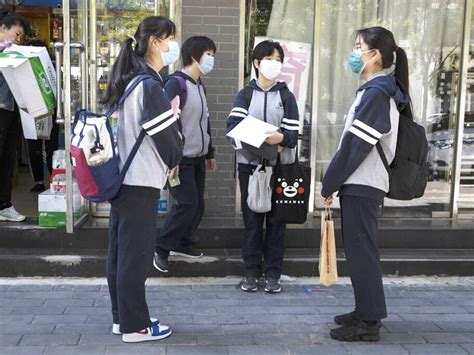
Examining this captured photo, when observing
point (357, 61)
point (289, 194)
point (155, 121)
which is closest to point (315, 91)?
point (289, 194)

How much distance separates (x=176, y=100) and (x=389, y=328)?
2.26 metres

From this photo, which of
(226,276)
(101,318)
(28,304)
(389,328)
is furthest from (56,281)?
(389,328)

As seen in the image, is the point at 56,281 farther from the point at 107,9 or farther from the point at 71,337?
the point at 107,9

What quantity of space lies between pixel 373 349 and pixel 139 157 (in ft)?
6.18

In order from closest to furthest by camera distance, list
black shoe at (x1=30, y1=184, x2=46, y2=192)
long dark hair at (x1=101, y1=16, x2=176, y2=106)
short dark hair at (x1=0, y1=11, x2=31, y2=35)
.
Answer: long dark hair at (x1=101, y1=16, x2=176, y2=106), short dark hair at (x1=0, y1=11, x2=31, y2=35), black shoe at (x1=30, y1=184, x2=46, y2=192)

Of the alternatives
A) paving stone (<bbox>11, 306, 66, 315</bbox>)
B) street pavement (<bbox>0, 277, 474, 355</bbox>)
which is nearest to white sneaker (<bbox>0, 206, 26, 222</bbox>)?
street pavement (<bbox>0, 277, 474, 355</bbox>)

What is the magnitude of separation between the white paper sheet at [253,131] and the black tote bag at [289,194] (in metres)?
0.34

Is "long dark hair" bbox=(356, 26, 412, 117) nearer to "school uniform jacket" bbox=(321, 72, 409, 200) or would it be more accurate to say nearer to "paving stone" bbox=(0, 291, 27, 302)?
"school uniform jacket" bbox=(321, 72, 409, 200)

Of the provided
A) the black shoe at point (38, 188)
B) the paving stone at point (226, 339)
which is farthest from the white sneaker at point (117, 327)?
the black shoe at point (38, 188)

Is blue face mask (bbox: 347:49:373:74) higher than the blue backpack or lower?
higher

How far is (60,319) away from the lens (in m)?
3.88

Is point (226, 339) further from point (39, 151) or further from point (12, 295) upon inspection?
point (39, 151)

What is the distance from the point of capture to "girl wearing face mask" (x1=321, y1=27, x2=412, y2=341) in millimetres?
3402

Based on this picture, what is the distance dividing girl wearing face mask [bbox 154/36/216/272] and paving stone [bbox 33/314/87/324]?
91 cm
